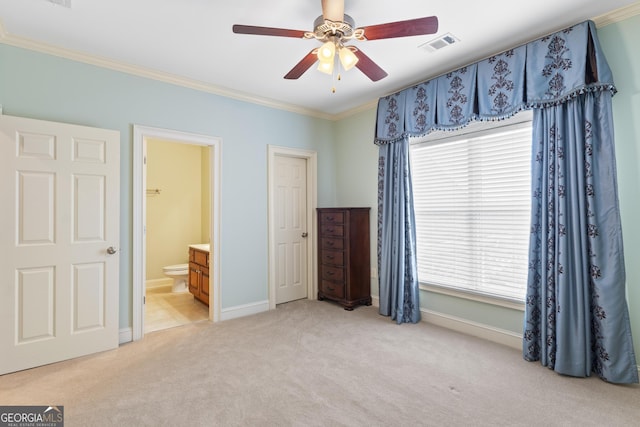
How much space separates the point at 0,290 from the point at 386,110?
3.95 metres

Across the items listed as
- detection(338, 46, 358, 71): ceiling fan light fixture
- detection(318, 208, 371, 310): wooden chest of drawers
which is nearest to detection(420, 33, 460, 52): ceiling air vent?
detection(338, 46, 358, 71): ceiling fan light fixture

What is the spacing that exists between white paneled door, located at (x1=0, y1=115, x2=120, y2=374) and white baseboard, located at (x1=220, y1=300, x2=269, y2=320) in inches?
42.7

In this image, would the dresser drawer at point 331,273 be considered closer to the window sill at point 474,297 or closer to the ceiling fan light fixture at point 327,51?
the window sill at point 474,297

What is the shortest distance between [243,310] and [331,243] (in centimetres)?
137

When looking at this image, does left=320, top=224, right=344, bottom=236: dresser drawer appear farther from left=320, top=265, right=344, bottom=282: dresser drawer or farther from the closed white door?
left=320, top=265, right=344, bottom=282: dresser drawer

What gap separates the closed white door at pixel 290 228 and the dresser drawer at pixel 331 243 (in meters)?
0.32

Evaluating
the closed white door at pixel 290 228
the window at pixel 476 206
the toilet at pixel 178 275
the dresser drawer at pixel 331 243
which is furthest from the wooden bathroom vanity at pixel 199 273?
the window at pixel 476 206

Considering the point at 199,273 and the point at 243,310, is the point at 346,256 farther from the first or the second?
the point at 199,273

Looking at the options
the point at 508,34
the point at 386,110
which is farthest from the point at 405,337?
the point at 508,34

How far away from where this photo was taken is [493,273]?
3018mm

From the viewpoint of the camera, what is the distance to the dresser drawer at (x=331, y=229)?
13.3 feet

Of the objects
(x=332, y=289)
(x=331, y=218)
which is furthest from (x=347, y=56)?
(x=332, y=289)

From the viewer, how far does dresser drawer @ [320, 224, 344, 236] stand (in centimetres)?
406

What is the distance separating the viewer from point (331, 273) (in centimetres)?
423
